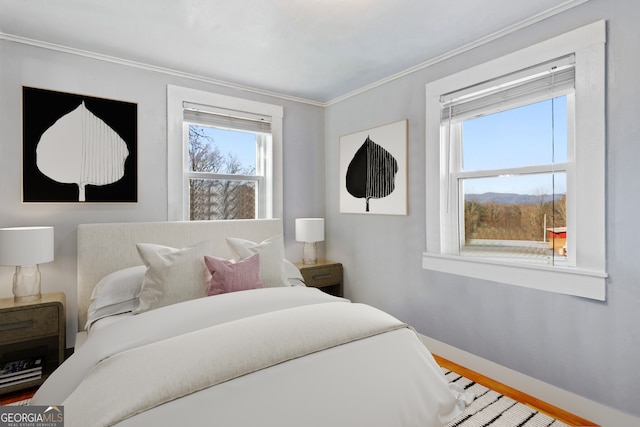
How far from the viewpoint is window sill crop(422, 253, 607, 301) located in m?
1.95

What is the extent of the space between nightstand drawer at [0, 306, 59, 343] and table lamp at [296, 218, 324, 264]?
2.07 m

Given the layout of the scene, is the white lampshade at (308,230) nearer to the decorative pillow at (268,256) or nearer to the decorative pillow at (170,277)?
the decorative pillow at (268,256)

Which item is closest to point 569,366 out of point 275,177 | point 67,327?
point 275,177

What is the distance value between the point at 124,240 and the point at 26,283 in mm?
651

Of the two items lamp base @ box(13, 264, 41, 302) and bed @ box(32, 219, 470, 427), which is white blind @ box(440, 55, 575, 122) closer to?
bed @ box(32, 219, 470, 427)

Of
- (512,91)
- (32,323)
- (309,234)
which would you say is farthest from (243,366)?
(512,91)

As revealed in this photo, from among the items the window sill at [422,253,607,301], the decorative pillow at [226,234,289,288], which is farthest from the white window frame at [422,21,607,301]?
the decorative pillow at [226,234,289,288]

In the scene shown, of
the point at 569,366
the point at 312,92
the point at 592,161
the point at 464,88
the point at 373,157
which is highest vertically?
the point at 312,92

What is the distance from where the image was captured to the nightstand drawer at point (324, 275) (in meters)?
3.49

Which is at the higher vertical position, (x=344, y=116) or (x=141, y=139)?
(x=344, y=116)

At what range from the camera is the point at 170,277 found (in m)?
2.18

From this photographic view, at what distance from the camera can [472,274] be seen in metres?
2.56

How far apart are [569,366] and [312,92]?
10.3ft

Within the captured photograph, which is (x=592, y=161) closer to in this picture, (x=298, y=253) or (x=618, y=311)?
(x=618, y=311)
